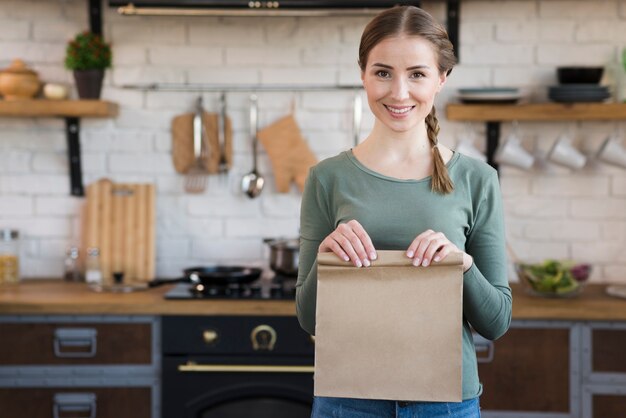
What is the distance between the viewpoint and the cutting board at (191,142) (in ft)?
10.6

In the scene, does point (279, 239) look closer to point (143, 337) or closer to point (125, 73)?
point (143, 337)

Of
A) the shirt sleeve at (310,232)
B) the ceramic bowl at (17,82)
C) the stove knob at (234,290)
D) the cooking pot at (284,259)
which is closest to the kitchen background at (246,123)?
the ceramic bowl at (17,82)

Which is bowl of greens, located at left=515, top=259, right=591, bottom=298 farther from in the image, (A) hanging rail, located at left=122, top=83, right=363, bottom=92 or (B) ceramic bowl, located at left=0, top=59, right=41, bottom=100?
(B) ceramic bowl, located at left=0, top=59, right=41, bottom=100

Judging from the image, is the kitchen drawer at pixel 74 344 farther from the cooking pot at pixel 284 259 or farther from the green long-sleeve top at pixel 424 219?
the green long-sleeve top at pixel 424 219

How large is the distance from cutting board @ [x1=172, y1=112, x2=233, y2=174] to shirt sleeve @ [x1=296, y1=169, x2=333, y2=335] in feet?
5.68

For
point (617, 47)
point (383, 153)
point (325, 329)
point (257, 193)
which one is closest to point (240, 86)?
point (257, 193)

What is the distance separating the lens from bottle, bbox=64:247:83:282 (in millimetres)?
3197

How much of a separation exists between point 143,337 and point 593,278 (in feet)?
5.53

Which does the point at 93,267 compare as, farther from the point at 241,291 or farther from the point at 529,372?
the point at 529,372

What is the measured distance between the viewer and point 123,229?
10.5 feet

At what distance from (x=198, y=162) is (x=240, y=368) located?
895 millimetres

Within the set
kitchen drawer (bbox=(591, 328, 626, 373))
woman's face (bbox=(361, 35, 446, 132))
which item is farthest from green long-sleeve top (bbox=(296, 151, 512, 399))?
kitchen drawer (bbox=(591, 328, 626, 373))

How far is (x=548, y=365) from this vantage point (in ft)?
8.89

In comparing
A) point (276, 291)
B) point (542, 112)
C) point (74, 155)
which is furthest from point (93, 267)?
point (542, 112)
